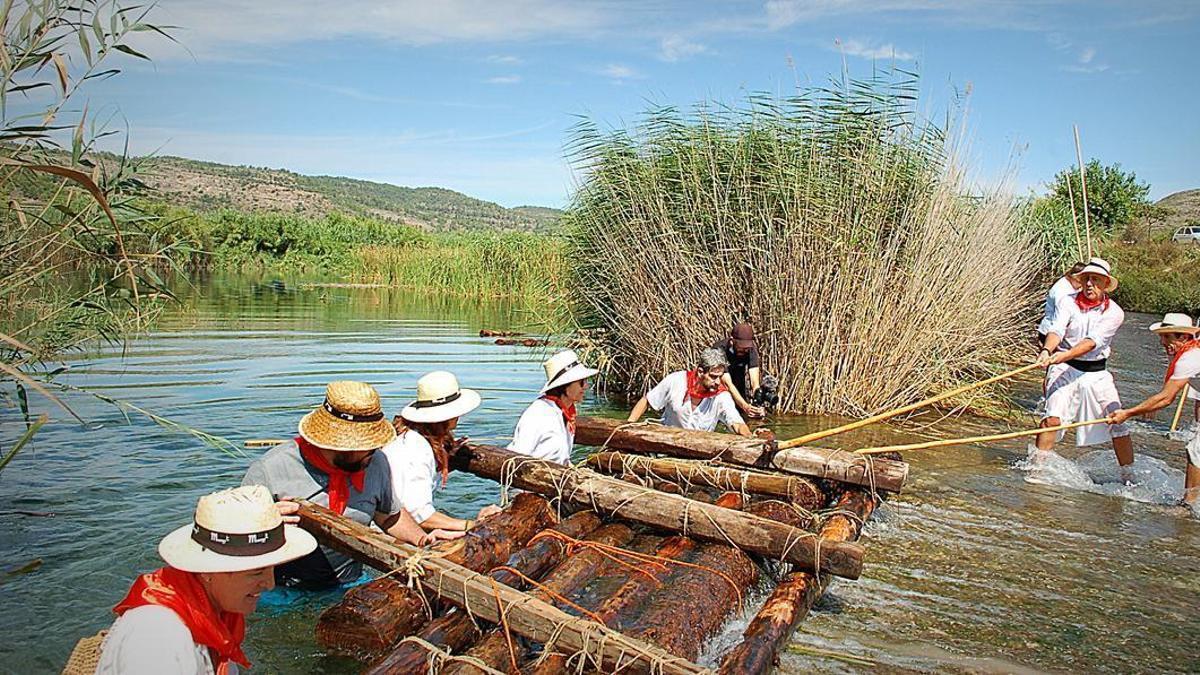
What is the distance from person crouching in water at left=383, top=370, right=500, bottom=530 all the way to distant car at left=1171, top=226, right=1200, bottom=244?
45784mm

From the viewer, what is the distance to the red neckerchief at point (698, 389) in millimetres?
8258

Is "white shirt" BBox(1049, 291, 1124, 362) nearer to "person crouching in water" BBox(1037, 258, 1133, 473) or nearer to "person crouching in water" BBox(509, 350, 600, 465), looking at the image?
"person crouching in water" BBox(1037, 258, 1133, 473)

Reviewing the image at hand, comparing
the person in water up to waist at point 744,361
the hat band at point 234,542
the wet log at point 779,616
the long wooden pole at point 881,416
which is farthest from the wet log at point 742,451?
the hat band at point 234,542

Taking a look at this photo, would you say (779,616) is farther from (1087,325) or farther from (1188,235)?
(1188,235)

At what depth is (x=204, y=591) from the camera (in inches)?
110

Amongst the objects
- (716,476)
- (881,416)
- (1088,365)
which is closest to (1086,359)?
(1088,365)

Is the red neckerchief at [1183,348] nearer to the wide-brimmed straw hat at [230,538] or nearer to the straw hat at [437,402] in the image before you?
the straw hat at [437,402]

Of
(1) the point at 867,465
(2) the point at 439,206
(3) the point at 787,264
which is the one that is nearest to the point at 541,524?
(1) the point at 867,465

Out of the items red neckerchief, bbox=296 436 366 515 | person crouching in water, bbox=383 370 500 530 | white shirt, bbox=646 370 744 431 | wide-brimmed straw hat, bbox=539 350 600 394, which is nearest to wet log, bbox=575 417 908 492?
white shirt, bbox=646 370 744 431

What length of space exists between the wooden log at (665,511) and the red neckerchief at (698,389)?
2.28 metres

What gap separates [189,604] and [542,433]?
408cm

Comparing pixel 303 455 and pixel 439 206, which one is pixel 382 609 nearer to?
pixel 303 455

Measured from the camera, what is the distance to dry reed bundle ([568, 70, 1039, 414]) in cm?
1146

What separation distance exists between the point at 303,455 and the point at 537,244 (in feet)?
82.8
